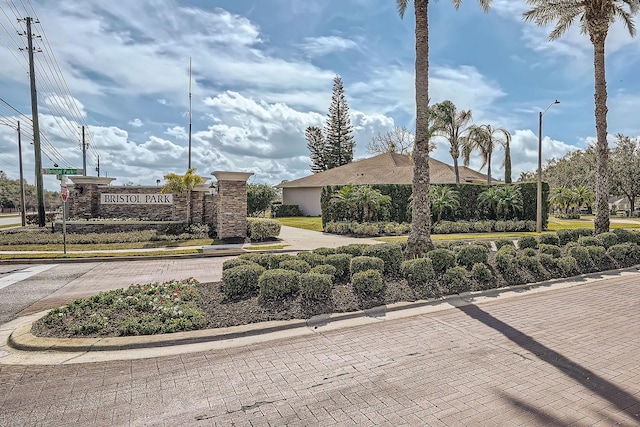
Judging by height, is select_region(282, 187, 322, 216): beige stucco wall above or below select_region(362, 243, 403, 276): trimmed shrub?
above

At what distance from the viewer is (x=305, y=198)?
125 feet

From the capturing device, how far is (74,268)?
12.2 m

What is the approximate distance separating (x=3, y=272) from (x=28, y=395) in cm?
965

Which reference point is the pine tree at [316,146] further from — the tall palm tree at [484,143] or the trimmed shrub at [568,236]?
the trimmed shrub at [568,236]

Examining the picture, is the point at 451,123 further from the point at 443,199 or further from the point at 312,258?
the point at 312,258

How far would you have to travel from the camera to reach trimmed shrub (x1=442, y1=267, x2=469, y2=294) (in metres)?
7.90

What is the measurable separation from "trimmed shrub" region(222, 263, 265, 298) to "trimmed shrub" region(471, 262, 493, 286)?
4609mm

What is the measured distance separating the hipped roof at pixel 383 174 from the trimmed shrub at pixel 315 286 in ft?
85.9

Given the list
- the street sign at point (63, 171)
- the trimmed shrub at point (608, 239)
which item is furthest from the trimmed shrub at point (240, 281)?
the street sign at point (63, 171)

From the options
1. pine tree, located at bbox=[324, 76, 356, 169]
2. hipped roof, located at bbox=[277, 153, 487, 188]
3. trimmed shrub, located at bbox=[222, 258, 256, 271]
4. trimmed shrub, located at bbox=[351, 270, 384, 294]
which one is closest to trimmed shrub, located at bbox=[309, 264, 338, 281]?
trimmed shrub, located at bbox=[351, 270, 384, 294]

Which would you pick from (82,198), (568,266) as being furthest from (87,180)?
(568,266)

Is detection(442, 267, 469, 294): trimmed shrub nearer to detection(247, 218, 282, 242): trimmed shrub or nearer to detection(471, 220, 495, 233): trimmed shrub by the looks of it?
detection(247, 218, 282, 242): trimmed shrub

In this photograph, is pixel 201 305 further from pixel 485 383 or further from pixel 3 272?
pixel 3 272

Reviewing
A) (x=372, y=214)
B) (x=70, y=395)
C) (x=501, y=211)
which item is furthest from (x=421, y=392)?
(x=501, y=211)
